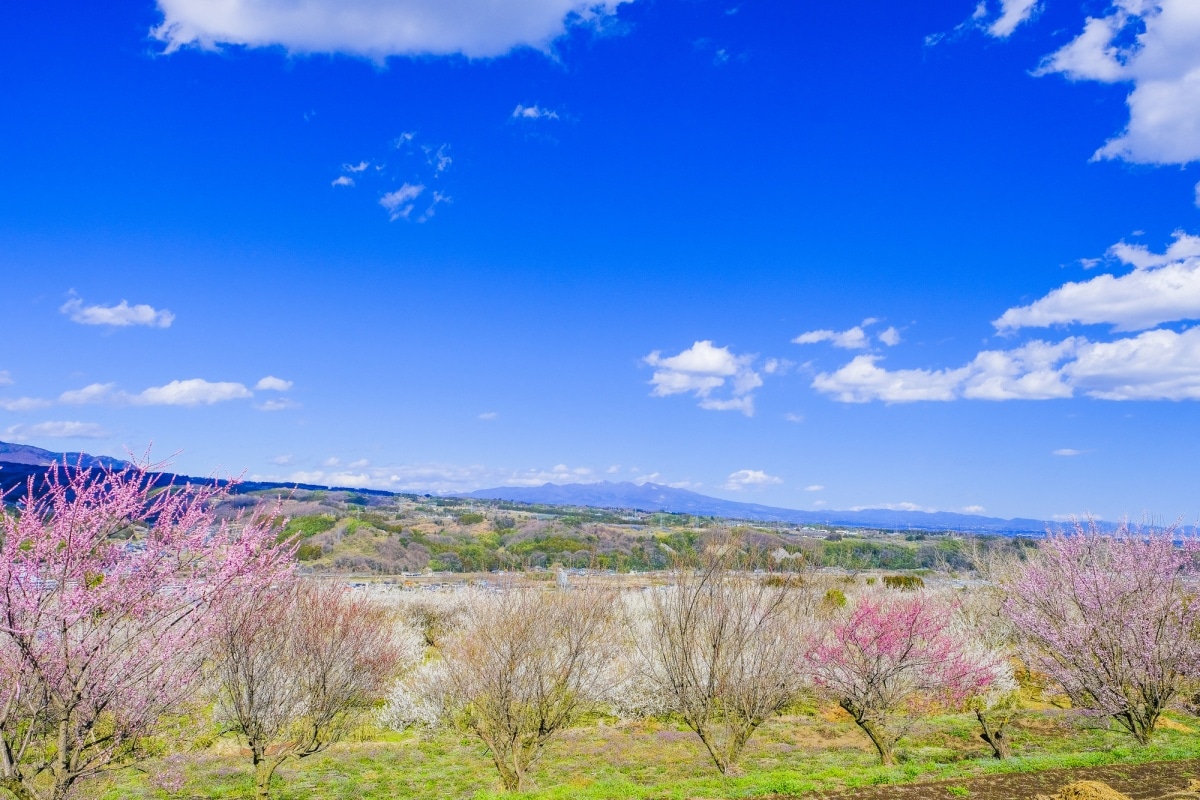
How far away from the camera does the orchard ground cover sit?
502 inches

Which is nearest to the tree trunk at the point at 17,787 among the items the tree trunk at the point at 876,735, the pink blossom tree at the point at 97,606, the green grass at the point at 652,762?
the pink blossom tree at the point at 97,606

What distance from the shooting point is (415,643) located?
33750 mm

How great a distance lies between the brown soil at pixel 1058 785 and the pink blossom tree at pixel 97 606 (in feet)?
33.0

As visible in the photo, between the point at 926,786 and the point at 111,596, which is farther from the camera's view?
the point at 926,786

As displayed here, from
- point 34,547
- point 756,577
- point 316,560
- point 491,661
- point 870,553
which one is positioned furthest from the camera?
point 870,553

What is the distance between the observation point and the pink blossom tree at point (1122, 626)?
15.1 metres

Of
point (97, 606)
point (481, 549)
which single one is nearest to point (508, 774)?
point (97, 606)

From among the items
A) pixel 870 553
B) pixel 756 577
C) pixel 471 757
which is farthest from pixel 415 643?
pixel 870 553

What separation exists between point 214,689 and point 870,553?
90228 mm

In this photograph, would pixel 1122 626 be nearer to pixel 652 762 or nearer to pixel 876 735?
pixel 876 735

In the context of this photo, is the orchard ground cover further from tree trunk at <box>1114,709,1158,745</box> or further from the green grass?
tree trunk at <box>1114,709,1158,745</box>

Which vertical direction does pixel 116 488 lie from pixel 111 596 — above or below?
above

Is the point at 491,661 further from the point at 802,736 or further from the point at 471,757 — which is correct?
the point at 802,736

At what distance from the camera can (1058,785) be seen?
1195 cm
